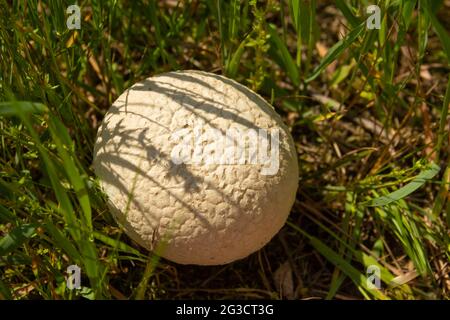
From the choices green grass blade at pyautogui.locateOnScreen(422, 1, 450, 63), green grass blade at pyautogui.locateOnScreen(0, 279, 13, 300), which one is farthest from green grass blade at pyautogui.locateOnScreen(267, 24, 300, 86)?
green grass blade at pyautogui.locateOnScreen(0, 279, 13, 300)

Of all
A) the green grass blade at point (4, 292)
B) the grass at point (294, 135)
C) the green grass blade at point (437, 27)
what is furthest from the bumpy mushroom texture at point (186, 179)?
the green grass blade at point (437, 27)

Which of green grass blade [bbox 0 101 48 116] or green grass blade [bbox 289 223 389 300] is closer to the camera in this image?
green grass blade [bbox 0 101 48 116]

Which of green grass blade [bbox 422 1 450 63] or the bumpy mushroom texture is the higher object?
green grass blade [bbox 422 1 450 63]

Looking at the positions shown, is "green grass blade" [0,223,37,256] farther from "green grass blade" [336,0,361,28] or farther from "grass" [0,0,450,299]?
"green grass blade" [336,0,361,28]

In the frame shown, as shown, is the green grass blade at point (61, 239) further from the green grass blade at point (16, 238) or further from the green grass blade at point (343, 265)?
the green grass blade at point (343, 265)

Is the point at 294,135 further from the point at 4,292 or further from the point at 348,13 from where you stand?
the point at 4,292

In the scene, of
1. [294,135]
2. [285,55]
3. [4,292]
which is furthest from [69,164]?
[294,135]
